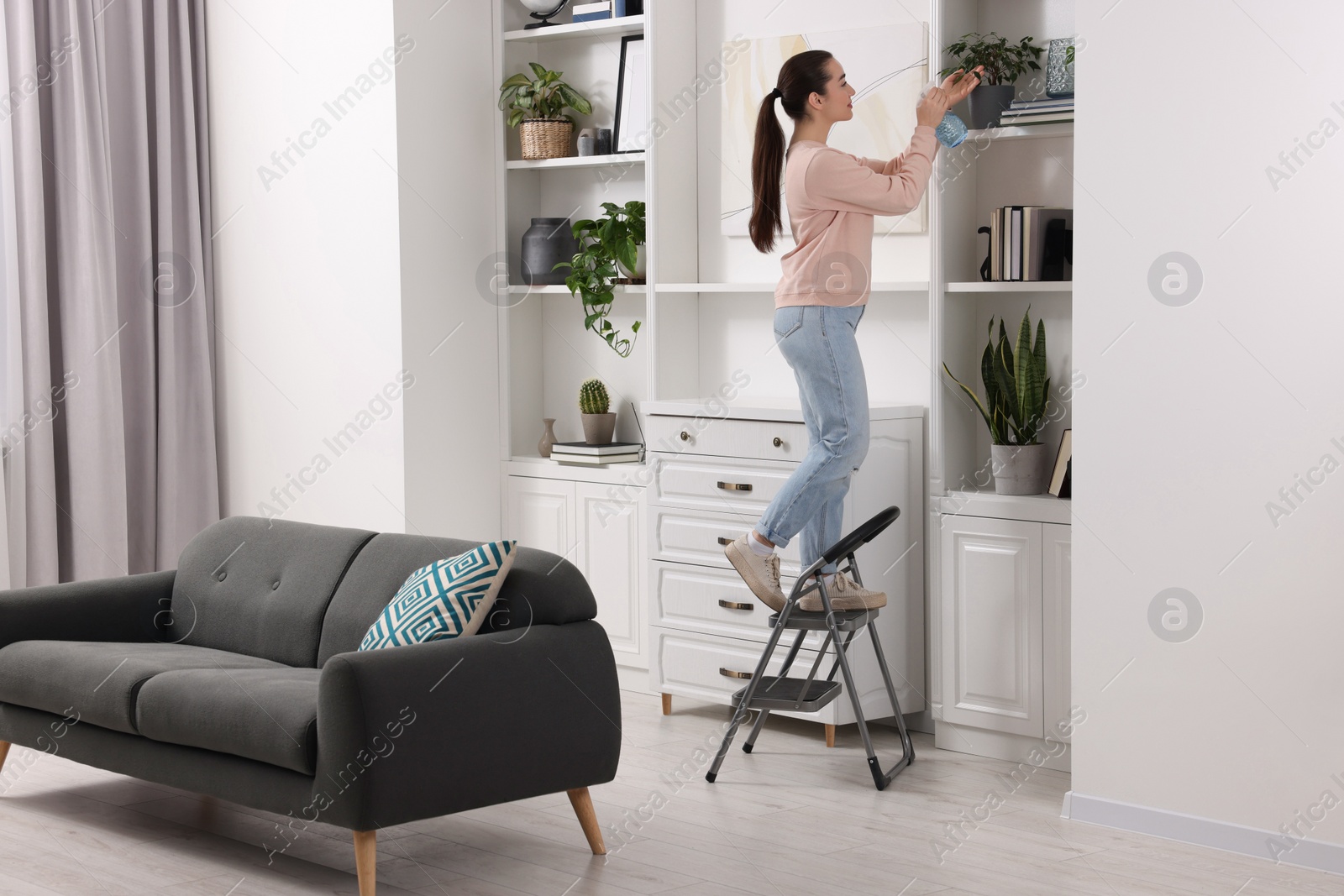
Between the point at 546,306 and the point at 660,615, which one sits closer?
the point at 660,615

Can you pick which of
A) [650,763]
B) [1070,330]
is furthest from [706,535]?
[1070,330]

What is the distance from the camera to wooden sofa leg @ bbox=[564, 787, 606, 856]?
334cm

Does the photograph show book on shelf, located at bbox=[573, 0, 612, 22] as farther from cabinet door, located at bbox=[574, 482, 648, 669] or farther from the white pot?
cabinet door, located at bbox=[574, 482, 648, 669]

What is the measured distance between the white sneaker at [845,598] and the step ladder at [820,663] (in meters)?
0.02

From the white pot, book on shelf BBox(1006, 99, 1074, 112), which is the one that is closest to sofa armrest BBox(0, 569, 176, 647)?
the white pot

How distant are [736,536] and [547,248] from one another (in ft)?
4.81

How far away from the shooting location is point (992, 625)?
4.06 m

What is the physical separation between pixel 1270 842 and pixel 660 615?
1.99m

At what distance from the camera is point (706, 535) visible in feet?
14.6

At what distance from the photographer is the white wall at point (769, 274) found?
180 inches

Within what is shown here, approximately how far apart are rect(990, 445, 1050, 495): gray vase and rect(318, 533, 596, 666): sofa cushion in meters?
1.33

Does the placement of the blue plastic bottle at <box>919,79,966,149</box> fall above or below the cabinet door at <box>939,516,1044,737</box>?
above

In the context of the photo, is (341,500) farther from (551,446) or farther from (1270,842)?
(1270,842)

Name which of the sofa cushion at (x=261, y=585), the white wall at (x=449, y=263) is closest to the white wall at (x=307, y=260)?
the white wall at (x=449, y=263)
